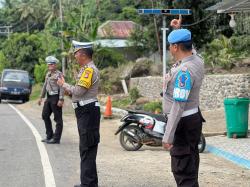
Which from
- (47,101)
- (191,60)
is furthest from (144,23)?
(191,60)

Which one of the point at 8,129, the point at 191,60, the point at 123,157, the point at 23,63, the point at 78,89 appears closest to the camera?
the point at 191,60

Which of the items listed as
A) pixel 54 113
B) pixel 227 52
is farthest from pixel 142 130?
pixel 227 52

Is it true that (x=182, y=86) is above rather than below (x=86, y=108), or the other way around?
above

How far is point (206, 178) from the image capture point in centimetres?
871

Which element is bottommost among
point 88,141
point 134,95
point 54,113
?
point 134,95

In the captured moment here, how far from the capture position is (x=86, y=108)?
753cm

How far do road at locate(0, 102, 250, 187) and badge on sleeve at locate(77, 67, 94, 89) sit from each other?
5.37ft

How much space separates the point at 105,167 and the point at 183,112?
4.26m

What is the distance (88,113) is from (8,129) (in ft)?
29.5

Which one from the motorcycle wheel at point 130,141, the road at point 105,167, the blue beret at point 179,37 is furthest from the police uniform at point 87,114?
the motorcycle wheel at point 130,141

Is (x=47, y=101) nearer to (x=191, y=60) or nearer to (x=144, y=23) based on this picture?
(x=191, y=60)

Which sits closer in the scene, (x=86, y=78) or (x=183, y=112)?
(x=183, y=112)

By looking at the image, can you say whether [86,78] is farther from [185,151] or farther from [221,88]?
[221,88]

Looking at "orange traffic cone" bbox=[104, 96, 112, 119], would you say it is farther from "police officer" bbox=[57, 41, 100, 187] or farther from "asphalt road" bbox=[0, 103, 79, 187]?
"police officer" bbox=[57, 41, 100, 187]
